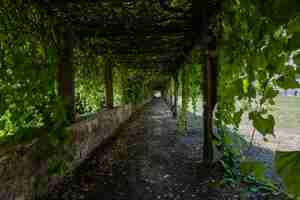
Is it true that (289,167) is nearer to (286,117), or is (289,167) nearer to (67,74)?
(67,74)

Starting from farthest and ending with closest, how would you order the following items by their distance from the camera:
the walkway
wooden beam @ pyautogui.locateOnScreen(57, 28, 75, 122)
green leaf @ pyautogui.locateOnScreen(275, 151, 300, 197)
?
wooden beam @ pyautogui.locateOnScreen(57, 28, 75, 122), the walkway, green leaf @ pyautogui.locateOnScreen(275, 151, 300, 197)

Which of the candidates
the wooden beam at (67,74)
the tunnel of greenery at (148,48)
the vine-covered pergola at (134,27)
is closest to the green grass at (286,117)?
the vine-covered pergola at (134,27)

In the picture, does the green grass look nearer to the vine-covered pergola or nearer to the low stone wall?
the vine-covered pergola

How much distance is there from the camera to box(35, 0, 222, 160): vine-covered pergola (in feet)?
11.9

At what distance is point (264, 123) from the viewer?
675 millimetres

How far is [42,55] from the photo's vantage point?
290 centimetres

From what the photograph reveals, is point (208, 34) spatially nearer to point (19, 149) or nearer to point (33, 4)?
point (33, 4)

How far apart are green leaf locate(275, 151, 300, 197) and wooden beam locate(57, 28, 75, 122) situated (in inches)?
173

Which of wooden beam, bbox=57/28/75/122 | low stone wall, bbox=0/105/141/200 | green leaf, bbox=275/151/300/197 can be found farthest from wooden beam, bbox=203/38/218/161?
green leaf, bbox=275/151/300/197

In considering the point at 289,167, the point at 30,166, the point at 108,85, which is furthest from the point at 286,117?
the point at 289,167

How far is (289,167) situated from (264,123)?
25 cm

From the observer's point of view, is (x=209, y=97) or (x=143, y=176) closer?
(x=143, y=176)

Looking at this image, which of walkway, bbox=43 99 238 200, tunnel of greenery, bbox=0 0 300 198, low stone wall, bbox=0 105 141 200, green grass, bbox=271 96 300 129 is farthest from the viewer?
green grass, bbox=271 96 300 129

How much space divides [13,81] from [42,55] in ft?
1.87
